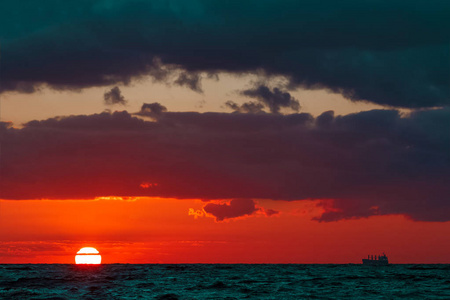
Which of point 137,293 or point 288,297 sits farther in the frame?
point 137,293

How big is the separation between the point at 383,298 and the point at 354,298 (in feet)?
11.9

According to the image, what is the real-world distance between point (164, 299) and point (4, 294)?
68.9 ft

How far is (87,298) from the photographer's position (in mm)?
75875

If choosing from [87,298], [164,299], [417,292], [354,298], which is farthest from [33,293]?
[417,292]

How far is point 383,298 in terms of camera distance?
77875 millimetres

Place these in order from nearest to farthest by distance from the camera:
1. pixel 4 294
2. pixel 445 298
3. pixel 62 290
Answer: pixel 445 298
pixel 4 294
pixel 62 290

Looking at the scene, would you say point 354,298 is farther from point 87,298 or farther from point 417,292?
point 87,298

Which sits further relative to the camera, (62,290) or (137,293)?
(62,290)

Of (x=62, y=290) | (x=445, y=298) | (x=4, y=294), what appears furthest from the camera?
(x=62, y=290)

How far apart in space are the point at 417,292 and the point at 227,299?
26894 mm

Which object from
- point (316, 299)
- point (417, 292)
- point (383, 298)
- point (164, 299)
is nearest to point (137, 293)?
point (164, 299)

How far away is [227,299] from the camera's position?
251 feet

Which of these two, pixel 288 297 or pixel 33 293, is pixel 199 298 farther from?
pixel 33 293

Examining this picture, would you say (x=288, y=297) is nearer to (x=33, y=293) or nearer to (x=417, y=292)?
(x=417, y=292)
